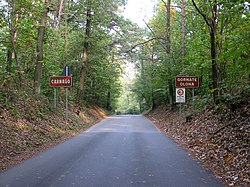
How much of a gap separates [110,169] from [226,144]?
3997 mm

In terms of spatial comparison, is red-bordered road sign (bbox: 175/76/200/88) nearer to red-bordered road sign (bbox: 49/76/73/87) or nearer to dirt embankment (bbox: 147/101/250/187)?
dirt embankment (bbox: 147/101/250/187)

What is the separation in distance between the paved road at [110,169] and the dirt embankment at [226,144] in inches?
17.1

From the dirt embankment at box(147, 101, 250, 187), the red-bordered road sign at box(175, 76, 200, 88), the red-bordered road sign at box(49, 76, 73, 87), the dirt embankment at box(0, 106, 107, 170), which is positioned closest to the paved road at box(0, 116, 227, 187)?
the dirt embankment at box(147, 101, 250, 187)

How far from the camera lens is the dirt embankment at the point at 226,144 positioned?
6896 millimetres

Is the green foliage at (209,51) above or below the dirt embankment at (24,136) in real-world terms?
above

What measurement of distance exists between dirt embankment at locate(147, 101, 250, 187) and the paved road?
435 millimetres

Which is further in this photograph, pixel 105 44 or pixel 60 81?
pixel 105 44

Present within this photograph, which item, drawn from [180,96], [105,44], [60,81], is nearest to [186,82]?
[180,96]

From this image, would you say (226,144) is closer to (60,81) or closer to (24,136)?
(24,136)

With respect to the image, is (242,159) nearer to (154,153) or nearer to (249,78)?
(154,153)

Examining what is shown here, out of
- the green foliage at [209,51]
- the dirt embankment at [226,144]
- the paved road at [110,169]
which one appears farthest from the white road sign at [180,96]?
the paved road at [110,169]

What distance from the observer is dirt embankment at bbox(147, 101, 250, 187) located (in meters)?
6.90

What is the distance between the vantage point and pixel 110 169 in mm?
7590

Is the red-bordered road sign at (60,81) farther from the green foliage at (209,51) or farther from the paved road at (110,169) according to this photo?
the paved road at (110,169)
